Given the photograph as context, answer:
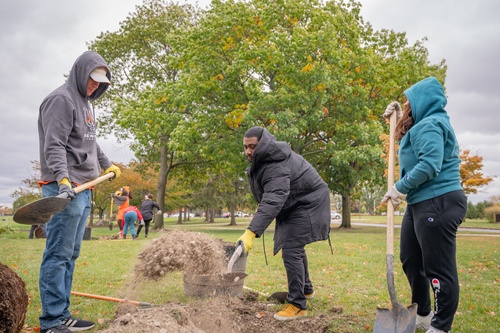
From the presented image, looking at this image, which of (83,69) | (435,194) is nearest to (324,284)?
(435,194)

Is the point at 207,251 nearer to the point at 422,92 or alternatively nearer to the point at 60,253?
the point at 60,253

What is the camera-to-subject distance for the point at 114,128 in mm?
27078

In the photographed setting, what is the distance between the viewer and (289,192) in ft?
13.7

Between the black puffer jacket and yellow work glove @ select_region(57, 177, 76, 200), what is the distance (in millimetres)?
1764

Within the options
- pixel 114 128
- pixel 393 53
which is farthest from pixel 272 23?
pixel 114 128

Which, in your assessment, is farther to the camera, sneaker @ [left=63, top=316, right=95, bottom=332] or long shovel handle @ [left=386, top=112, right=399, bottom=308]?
sneaker @ [left=63, top=316, right=95, bottom=332]

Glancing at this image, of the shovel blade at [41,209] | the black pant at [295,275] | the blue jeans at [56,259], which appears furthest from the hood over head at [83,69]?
the black pant at [295,275]

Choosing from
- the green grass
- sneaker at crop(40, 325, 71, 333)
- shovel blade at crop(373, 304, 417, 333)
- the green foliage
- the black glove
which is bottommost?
the green grass

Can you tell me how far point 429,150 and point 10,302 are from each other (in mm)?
3469

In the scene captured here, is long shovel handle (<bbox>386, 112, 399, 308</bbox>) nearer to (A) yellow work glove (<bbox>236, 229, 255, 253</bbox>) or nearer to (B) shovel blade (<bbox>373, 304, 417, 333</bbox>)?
(B) shovel blade (<bbox>373, 304, 417, 333</bbox>)

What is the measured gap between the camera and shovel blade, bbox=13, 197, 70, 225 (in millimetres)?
3180

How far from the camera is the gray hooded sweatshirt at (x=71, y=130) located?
11.1 ft

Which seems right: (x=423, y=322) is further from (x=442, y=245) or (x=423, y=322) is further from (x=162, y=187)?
(x=162, y=187)

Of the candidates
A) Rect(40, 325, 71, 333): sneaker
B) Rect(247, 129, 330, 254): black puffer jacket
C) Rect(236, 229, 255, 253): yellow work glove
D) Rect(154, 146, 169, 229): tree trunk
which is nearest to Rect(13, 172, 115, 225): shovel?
Rect(40, 325, 71, 333): sneaker
